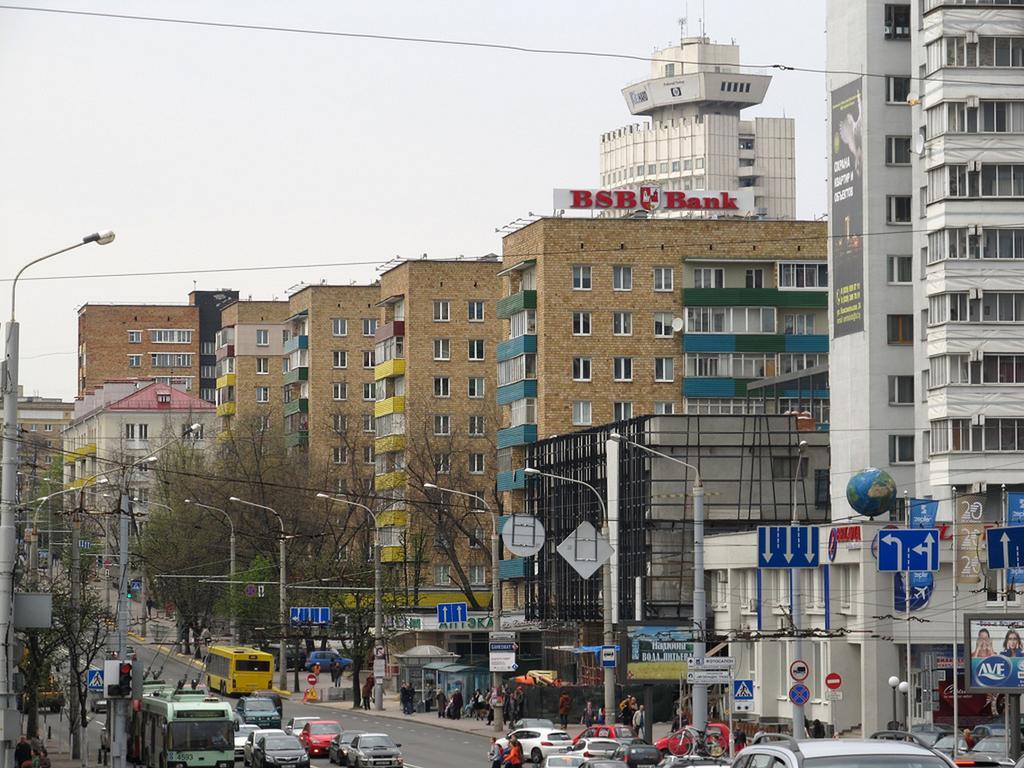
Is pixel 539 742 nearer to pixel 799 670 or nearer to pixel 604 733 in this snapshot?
pixel 604 733

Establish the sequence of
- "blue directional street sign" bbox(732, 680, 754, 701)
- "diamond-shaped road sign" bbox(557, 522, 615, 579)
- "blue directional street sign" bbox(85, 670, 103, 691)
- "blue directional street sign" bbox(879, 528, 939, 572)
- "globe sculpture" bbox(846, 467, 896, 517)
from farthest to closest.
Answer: "globe sculpture" bbox(846, 467, 896, 517) → "diamond-shaped road sign" bbox(557, 522, 615, 579) → "blue directional street sign" bbox(85, 670, 103, 691) → "blue directional street sign" bbox(879, 528, 939, 572) → "blue directional street sign" bbox(732, 680, 754, 701)

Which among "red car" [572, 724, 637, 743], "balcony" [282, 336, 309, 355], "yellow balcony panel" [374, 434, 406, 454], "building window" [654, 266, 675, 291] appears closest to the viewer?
"red car" [572, 724, 637, 743]

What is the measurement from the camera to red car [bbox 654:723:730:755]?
47906mm

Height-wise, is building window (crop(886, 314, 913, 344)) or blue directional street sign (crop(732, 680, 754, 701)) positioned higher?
building window (crop(886, 314, 913, 344))

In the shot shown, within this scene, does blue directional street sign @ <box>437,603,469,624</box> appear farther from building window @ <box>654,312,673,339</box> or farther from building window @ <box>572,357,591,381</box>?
building window @ <box>654,312,673,339</box>

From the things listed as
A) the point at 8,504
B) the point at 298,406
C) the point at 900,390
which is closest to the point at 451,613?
the point at 900,390

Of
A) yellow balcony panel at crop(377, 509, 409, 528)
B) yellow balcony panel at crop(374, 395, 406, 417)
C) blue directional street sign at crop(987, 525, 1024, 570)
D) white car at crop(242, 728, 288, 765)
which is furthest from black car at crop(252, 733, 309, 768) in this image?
yellow balcony panel at crop(374, 395, 406, 417)

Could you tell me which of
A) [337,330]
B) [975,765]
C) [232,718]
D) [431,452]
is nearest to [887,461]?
[232,718]

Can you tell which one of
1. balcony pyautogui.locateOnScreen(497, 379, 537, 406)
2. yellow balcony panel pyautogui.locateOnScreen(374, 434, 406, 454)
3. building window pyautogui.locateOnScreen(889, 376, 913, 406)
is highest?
balcony pyautogui.locateOnScreen(497, 379, 537, 406)

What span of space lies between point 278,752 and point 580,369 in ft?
167

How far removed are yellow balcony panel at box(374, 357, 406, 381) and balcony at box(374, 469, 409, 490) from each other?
6.41m

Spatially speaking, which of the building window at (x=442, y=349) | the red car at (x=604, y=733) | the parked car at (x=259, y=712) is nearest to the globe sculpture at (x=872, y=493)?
the red car at (x=604, y=733)

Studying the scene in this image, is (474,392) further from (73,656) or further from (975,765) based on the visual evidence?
(975,765)

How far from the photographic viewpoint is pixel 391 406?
126 m
